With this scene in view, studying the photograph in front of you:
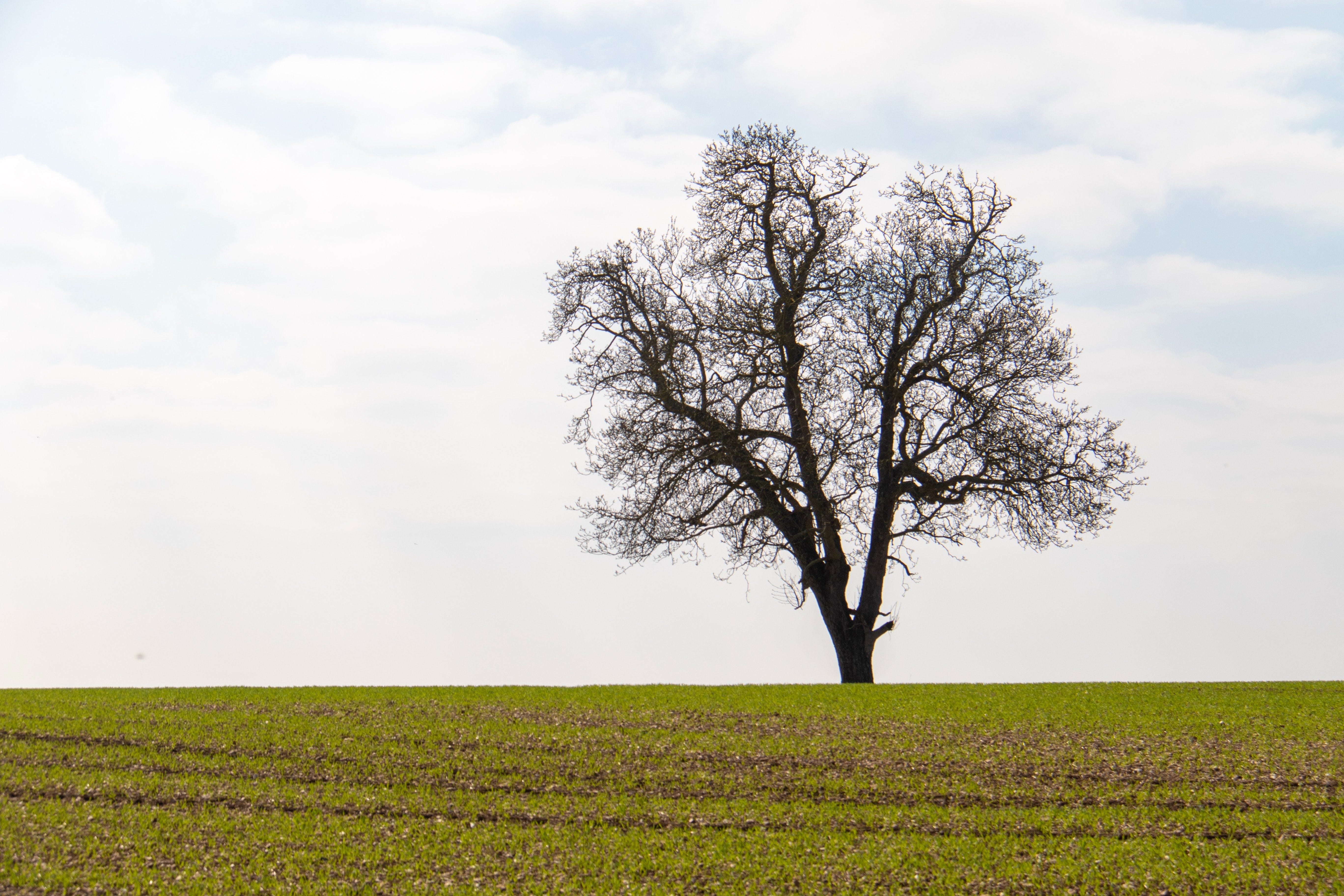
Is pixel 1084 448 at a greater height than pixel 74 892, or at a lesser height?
greater

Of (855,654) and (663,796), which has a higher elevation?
(855,654)

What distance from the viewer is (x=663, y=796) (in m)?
13.8

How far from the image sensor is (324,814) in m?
13.0

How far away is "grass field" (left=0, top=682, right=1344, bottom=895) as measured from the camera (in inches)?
441

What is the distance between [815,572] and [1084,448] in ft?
24.1

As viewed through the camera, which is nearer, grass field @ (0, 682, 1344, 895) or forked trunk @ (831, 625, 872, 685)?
grass field @ (0, 682, 1344, 895)

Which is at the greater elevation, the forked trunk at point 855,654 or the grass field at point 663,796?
the forked trunk at point 855,654

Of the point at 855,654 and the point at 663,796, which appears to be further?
the point at 855,654

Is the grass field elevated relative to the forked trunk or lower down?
lower down

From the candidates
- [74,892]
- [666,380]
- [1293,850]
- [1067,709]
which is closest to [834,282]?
[666,380]

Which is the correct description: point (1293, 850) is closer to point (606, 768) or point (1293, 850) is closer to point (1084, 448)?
point (606, 768)

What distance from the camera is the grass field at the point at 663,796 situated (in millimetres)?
11211

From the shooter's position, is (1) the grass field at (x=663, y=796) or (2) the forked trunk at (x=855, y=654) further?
(2) the forked trunk at (x=855, y=654)

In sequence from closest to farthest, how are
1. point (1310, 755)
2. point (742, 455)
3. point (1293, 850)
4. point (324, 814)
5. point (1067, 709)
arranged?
1. point (1293, 850)
2. point (324, 814)
3. point (1310, 755)
4. point (1067, 709)
5. point (742, 455)
